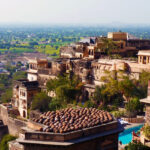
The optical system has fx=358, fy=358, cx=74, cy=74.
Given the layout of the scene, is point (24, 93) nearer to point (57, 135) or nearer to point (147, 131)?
point (147, 131)

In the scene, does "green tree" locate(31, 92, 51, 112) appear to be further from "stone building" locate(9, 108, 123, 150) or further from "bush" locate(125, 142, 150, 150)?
"stone building" locate(9, 108, 123, 150)

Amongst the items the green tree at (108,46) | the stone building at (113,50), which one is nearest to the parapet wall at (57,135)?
the stone building at (113,50)

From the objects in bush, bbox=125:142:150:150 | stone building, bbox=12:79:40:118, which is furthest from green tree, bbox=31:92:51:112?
bush, bbox=125:142:150:150

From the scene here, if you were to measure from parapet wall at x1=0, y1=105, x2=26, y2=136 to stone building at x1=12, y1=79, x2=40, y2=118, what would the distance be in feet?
4.71

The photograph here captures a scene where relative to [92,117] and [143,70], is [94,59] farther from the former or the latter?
[92,117]

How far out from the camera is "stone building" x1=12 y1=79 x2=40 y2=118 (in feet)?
103

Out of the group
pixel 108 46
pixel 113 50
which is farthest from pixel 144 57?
pixel 108 46

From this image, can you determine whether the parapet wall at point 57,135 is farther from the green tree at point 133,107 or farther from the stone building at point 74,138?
the green tree at point 133,107

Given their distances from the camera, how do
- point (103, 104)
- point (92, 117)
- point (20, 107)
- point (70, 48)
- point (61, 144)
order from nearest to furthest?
point (61, 144) < point (92, 117) < point (103, 104) < point (20, 107) < point (70, 48)

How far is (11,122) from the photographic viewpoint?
96.8 feet

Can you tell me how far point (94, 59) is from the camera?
3503 cm

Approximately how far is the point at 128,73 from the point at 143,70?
1.81 m

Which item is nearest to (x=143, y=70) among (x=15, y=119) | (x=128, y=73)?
(x=128, y=73)

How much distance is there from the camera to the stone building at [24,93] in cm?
3147
